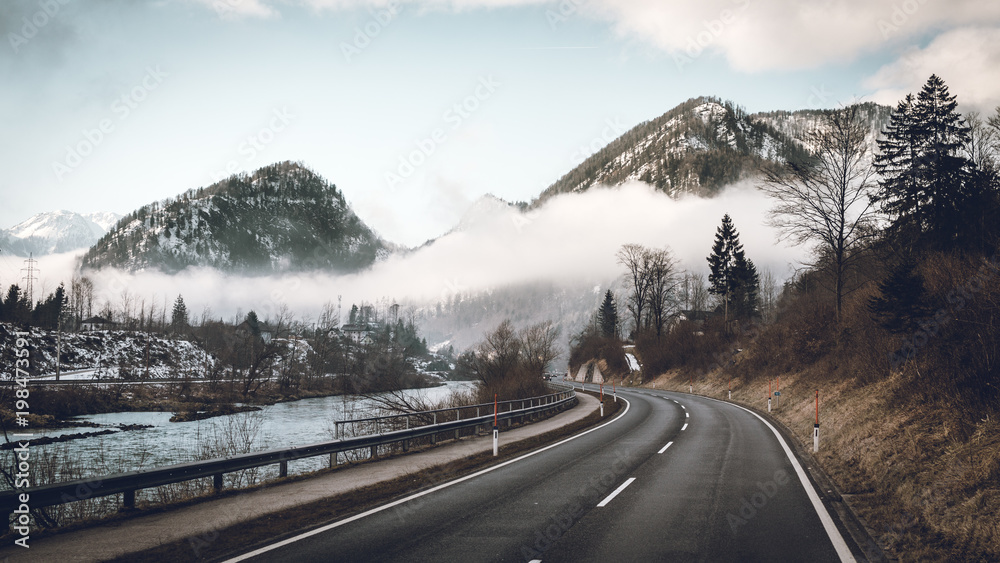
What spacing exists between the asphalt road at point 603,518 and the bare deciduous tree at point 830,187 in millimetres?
17062

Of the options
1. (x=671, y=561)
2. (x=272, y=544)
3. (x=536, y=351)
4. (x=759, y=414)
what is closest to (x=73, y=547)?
→ (x=272, y=544)

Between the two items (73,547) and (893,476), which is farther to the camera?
(893,476)

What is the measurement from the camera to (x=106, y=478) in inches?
317

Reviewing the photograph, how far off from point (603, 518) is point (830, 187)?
83.6ft

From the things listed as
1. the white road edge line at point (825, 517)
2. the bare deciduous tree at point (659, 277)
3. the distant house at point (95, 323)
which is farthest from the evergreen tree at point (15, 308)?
the white road edge line at point (825, 517)

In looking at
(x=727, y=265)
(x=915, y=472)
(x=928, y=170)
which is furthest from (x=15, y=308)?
(x=928, y=170)

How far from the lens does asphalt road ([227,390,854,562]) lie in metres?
6.43

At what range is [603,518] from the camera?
26.2 feet

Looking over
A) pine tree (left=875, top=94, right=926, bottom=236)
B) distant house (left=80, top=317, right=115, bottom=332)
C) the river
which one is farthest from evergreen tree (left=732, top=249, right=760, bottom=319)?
distant house (left=80, top=317, right=115, bottom=332)

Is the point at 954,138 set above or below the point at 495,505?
above

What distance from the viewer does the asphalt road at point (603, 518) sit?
643cm

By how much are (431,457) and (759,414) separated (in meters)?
19.1

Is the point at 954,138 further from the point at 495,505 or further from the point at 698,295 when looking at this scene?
the point at 698,295

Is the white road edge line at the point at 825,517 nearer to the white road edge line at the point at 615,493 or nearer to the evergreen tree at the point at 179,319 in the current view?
the white road edge line at the point at 615,493
